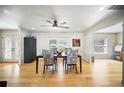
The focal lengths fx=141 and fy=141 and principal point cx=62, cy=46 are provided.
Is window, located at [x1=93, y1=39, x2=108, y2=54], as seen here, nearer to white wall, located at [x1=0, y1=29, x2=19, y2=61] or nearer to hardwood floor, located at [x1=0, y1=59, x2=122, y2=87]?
hardwood floor, located at [x1=0, y1=59, x2=122, y2=87]

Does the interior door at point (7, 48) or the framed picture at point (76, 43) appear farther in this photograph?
the framed picture at point (76, 43)

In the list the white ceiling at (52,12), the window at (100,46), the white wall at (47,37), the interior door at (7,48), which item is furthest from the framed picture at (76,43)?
the white ceiling at (52,12)

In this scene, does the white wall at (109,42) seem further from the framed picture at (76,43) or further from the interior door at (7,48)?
the interior door at (7,48)

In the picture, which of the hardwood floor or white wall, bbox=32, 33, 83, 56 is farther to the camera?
white wall, bbox=32, 33, 83, 56

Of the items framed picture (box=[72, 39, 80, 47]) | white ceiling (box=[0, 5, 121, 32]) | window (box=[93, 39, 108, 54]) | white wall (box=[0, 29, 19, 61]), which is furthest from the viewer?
window (box=[93, 39, 108, 54])

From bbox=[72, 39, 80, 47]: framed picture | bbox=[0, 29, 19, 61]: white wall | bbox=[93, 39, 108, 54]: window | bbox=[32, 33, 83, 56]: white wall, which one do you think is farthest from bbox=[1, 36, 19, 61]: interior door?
bbox=[93, 39, 108, 54]: window

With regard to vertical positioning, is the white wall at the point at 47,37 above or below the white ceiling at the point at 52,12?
below

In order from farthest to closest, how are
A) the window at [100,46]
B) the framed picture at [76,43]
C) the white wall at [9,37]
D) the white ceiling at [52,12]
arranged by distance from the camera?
1. the window at [100,46]
2. the framed picture at [76,43]
3. the white wall at [9,37]
4. the white ceiling at [52,12]

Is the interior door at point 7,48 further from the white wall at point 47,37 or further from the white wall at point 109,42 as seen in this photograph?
the white wall at point 109,42

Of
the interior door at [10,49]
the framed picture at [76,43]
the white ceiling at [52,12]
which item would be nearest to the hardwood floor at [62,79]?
the white ceiling at [52,12]

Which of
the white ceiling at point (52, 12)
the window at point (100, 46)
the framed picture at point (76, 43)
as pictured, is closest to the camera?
the white ceiling at point (52, 12)

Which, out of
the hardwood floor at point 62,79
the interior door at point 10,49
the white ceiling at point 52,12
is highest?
the white ceiling at point 52,12

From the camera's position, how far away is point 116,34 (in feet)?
31.4
